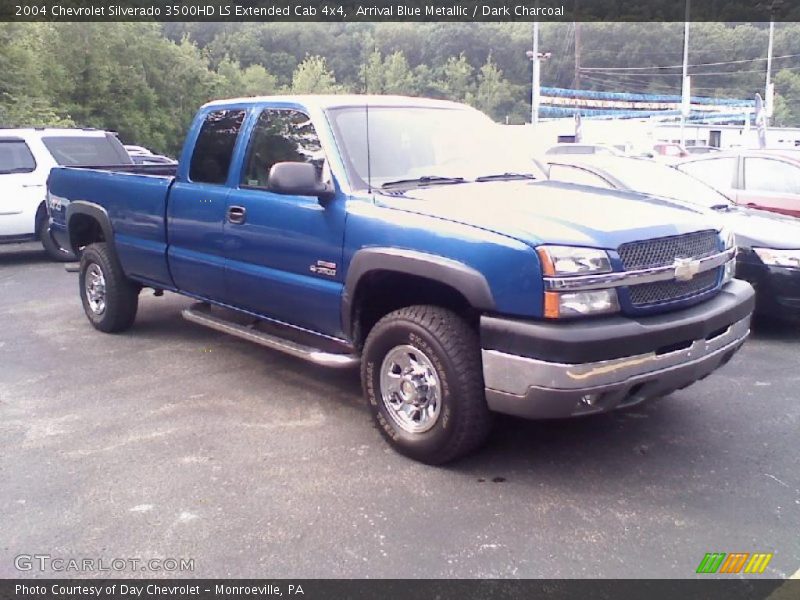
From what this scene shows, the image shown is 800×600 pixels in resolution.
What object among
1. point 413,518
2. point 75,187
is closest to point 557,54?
point 75,187

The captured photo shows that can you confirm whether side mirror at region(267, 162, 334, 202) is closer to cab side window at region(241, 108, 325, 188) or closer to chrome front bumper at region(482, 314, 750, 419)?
cab side window at region(241, 108, 325, 188)

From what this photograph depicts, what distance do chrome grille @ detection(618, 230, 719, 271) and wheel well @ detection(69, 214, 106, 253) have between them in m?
5.00

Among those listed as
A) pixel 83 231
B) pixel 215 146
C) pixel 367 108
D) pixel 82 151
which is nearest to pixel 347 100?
pixel 367 108

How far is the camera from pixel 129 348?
643 cm

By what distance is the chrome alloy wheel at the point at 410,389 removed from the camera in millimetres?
3967

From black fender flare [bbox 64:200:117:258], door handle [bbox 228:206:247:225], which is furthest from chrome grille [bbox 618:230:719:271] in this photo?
black fender flare [bbox 64:200:117:258]

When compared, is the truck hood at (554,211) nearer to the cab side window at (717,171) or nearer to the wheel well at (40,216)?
the cab side window at (717,171)

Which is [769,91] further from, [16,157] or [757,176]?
[16,157]

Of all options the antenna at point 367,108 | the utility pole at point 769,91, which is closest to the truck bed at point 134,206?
the antenna at point 367,108

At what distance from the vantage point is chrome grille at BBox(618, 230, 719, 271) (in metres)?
3.65

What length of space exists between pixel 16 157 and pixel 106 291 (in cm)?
603

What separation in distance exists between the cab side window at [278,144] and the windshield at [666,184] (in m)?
3.73

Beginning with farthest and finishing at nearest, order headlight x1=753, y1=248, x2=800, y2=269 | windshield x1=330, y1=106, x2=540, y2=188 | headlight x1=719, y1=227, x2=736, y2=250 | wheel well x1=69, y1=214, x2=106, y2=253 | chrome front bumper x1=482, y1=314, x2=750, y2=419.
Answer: wheel well x1=69, y1=214, x2=106, y2=253 < headlight x1=753, y1=248, x2=800, y2=269 < windshield x1=330, y1=106, x2=540, y2=188 < headlight x1=719, y1=227, x2=736, y2=250 < chrome front bumper x1=482, y1=314, x2=750, y2=419

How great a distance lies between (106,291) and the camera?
21.8 feet
